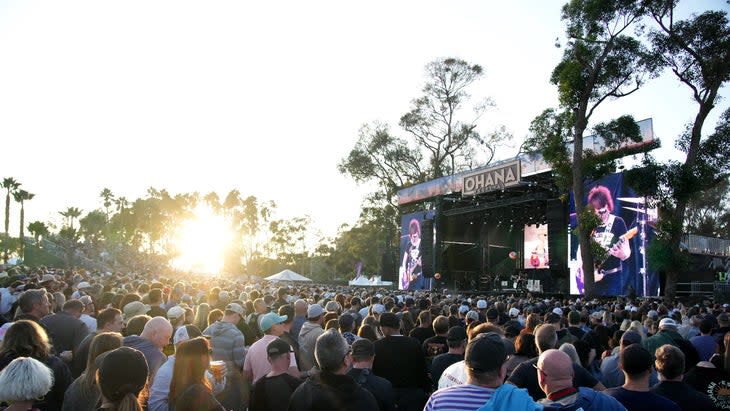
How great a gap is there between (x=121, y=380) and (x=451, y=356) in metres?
2.80

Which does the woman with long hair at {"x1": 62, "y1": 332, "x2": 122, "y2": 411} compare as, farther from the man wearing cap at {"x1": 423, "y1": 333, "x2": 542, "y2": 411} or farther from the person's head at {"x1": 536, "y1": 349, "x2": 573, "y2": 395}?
the person's head at {"x1": 536, "y1": 349, "x2": 573, "y2": 395}

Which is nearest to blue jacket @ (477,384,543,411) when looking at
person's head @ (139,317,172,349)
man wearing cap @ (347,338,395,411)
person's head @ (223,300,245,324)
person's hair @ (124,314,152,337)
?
man wearing cap @ (347,338,395,411)

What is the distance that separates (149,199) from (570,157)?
61.5 m

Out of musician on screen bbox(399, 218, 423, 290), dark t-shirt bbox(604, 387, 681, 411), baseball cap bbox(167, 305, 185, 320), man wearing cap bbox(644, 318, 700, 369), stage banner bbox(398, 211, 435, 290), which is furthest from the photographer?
musician on screen bbox(399, 218, 423, 290)

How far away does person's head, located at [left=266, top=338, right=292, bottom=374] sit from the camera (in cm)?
405

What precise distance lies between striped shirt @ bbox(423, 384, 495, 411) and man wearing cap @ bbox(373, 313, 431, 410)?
2065 mm

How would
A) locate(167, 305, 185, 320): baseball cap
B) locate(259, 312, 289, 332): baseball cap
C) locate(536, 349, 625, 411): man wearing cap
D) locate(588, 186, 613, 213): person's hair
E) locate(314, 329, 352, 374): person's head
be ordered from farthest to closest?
locate(588, 186, 613, 213): person's hair < locate(167, 305, 185, 320): baseball cap < locate(259, 312, 289, 332): baseball cap < locate(314, 329, 352, 374): person's head < locate(536, 349, 625, 411): man wearing cap

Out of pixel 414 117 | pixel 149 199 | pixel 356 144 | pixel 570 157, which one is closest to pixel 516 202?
pixel 570 157

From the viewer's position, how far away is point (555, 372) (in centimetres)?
297

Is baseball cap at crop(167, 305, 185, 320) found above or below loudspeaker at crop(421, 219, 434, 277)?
below

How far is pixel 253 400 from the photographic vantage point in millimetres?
4113

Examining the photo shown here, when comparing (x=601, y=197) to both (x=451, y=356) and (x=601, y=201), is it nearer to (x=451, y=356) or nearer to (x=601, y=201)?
(x=601, y=201)

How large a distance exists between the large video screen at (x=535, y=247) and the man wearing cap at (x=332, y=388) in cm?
2630

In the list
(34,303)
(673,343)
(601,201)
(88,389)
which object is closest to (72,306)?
(34,303)
